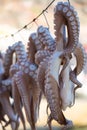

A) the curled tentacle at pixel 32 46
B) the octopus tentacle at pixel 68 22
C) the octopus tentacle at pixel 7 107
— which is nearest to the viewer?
the octopus tentacle at pixel 68 22

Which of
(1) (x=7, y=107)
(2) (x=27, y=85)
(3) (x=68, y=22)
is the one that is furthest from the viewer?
(1) (x=7, y=107)

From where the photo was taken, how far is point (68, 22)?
741 millimetres

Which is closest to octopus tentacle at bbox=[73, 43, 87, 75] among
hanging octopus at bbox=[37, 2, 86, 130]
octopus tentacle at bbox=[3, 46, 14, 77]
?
hanging octopus at bbox=[37, 2, 86, 130]

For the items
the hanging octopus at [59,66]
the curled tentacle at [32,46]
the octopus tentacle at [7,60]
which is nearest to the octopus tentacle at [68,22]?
the hanging octopus at [59,66]

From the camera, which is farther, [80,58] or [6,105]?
[6,105]

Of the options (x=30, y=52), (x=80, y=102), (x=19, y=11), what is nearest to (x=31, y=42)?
(x=30, y=52)

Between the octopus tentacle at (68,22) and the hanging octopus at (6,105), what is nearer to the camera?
the octopus tentacle at (68,22)

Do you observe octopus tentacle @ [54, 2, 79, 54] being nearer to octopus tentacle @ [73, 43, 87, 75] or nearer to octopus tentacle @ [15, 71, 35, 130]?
octopus tentacle @ [73, 43, 87, 75]

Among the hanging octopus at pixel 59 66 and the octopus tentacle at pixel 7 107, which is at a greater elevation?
the hanging octopus at pixel 59 66

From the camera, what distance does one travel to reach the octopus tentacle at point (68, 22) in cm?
73

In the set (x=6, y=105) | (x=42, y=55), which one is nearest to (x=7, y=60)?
(x=6, y=105)

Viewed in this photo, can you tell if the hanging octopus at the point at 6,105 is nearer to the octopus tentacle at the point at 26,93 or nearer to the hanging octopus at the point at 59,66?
the octopus tentacle at the point at 26,93

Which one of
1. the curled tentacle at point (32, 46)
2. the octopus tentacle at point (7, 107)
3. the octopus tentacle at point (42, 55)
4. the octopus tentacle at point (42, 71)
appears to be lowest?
the octopus tentacle at point (7, 107)

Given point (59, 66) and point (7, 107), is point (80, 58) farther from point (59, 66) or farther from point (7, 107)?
point (7, 107)
